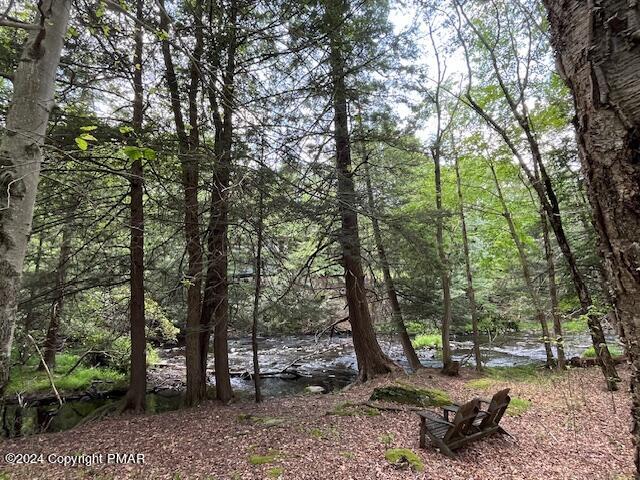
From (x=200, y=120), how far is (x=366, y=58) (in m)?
3.72

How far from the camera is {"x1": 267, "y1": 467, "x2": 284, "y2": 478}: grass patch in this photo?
3650 mm

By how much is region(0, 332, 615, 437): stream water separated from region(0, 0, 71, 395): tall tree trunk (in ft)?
17.7

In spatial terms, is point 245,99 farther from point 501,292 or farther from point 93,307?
point 501,292

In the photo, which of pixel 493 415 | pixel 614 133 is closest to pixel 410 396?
pixel 493 415

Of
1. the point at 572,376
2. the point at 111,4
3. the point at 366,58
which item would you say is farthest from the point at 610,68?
the point at 572,376

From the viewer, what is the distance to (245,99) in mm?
6125

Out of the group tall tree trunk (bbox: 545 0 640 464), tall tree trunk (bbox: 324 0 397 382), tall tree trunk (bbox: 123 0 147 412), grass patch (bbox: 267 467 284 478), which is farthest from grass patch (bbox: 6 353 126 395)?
tall tree trunk (bbox: 545 0 640 464)

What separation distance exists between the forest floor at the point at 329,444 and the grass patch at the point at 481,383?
103cm

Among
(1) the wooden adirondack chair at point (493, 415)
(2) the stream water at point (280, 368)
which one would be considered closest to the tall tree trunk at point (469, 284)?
(2) the stream water at point (280, 368)

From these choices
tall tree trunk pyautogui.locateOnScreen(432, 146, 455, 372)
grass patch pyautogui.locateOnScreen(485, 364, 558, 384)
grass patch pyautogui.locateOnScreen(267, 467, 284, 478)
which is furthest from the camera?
tall tree trunk pyautogui.locateOnScreen(432, 146, 455, 372)

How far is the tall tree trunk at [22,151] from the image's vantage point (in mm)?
1450

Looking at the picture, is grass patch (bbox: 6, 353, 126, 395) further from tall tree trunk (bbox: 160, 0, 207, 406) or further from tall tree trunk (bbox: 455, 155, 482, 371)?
tall tree trunk (bbox: 455, 155, 482, 371)

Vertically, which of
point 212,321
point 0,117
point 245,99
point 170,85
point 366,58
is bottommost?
point 212,321

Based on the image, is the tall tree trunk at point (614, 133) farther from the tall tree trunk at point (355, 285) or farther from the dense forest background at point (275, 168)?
the tall tree trunk at point (355, 285)
